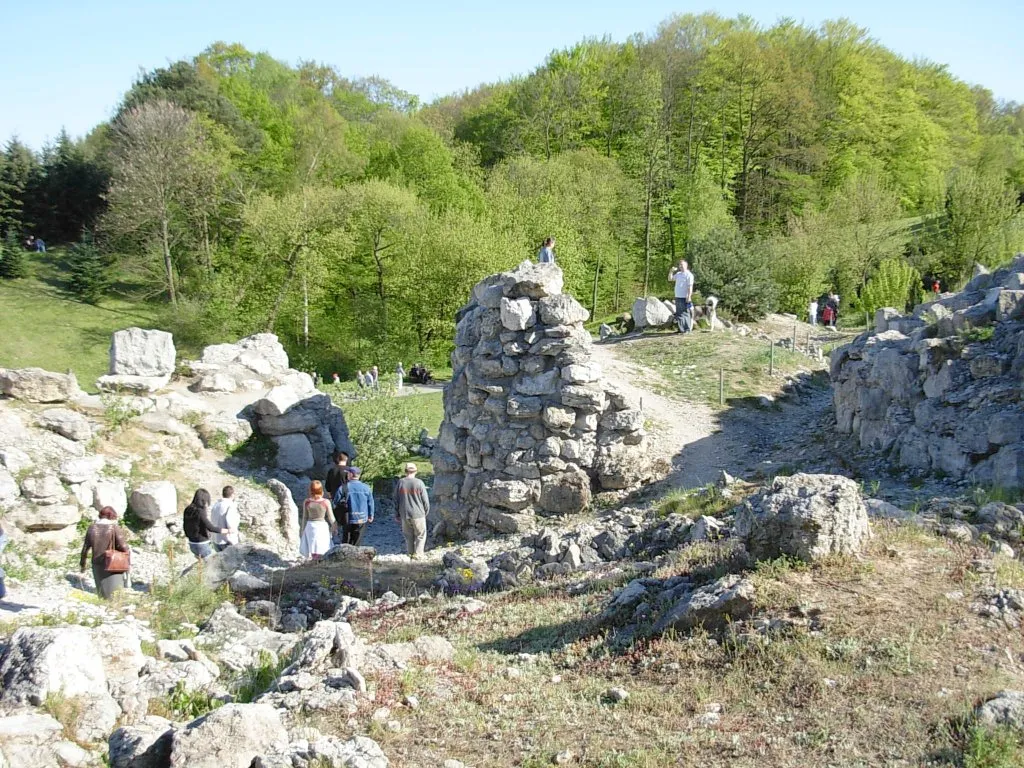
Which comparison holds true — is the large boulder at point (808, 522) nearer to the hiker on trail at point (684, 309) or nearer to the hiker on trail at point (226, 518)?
the hiker on trail at point (226, 518)

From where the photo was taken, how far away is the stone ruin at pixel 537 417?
16.9 metres

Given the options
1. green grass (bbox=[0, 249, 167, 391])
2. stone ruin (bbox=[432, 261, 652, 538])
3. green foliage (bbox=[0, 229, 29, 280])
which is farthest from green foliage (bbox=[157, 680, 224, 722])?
green foliage (bbox=[0, 229, 29, 280])

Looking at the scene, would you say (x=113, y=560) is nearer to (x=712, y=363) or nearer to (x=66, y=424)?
(x=66, y=424)

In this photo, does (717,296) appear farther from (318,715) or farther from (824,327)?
(318,715)

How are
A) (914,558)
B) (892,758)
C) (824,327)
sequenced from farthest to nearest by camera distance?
1. (824,327)
2. (914,558)
3. (892,758)

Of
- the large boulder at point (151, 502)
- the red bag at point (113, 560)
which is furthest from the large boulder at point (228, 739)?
the large boulder at point (151, 502)

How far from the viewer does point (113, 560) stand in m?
11.2

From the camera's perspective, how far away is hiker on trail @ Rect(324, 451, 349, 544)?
1489 cm

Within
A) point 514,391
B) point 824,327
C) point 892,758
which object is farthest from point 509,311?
point 824,327

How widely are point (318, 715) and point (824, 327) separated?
30.7m

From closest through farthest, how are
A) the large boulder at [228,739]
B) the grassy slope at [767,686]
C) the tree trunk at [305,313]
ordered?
the large boulder at [228,739], the grassy slope at [767,686], the tree trunk at [305,313]

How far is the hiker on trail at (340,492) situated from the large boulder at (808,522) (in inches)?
323

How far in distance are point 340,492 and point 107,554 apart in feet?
14.3

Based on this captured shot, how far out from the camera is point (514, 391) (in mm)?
17281
